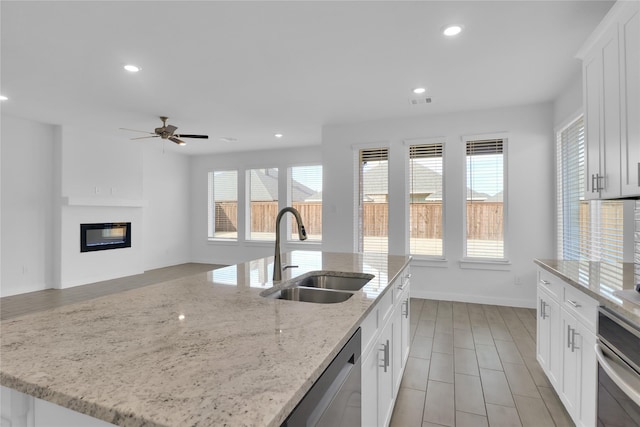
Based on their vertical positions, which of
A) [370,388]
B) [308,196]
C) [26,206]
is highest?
[308,196]

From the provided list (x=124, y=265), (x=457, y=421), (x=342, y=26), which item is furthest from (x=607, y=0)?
(x=124, y=265)

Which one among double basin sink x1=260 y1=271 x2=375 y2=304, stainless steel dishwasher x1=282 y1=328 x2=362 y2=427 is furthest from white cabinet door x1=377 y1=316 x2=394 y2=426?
stainless steel dishwasher x1=282 y1=328 x2=362 y2=427

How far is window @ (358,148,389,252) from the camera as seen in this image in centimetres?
529

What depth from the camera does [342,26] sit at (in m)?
2.62

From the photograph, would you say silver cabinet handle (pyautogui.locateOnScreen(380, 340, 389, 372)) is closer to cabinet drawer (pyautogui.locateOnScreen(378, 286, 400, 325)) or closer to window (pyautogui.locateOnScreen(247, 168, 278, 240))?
cabinet drawer (pyautogui.locateOnScreen(378, 286, 400, 325))

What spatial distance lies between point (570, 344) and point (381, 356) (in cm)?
114

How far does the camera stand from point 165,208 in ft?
25.4

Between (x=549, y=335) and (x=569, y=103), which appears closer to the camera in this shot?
(x=549, y=335)

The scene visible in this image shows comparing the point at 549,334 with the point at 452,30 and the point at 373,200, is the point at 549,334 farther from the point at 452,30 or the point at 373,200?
the point at 373,200

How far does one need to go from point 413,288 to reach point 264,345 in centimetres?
448

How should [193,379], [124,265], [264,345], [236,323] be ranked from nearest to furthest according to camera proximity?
1. [193,379]
2. [264,345]
3. [236,323]
4. [124,265]

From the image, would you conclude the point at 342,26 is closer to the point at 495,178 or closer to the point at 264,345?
the point at 264,345

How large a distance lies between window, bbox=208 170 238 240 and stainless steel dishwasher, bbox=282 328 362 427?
7.28m

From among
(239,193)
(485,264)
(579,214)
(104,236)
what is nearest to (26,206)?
(104,236)
